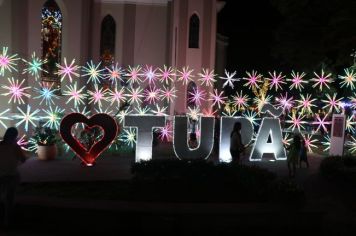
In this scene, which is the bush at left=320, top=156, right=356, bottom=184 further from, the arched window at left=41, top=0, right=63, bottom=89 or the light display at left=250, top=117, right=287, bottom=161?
the arched window at left=41, top=0, right=63, bottom=89

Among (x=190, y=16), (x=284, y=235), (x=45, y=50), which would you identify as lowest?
(x=284, y=235)

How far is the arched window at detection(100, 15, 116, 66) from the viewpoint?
974 inches

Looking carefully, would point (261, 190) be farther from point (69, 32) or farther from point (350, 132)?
point (350, 132)

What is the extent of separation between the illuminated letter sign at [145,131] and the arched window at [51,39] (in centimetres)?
867

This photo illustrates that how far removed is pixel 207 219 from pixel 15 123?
15211mm

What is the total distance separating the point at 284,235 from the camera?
9.13 meters

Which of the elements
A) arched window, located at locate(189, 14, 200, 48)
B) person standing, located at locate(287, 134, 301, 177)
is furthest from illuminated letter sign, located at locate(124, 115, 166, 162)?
arched window, located at locate(189, 14, 200, 48)

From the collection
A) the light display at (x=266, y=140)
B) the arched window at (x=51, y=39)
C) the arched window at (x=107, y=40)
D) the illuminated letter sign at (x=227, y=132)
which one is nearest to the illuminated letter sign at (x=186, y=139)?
the illuminated letter sign at (x=227, y=132)

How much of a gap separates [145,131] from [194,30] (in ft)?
33.7

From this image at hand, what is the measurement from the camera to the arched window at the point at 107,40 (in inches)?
974

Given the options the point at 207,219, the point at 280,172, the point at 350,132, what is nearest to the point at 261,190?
the point at 207,219

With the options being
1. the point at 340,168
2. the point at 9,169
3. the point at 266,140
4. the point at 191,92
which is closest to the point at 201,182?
the point at 340,168

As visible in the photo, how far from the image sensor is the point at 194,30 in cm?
2494

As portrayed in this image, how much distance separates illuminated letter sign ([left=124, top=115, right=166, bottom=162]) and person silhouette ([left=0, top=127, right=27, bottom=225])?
7046 millimetres
